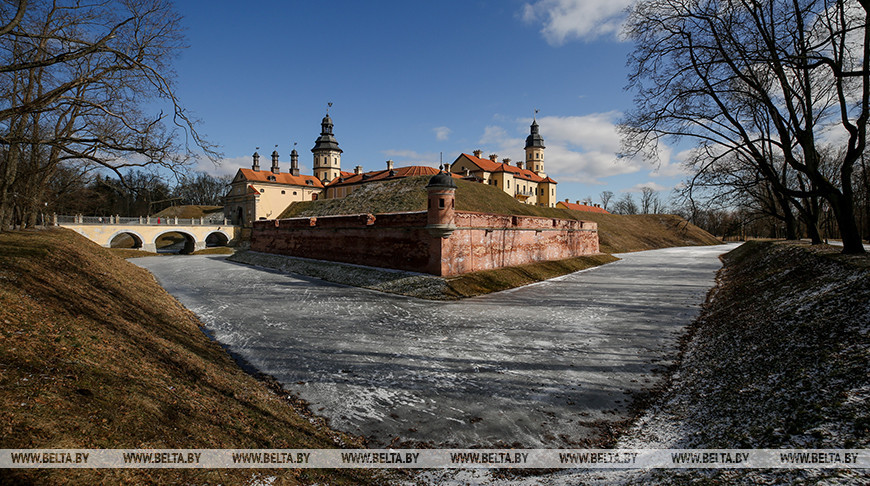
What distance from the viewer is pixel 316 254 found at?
29.2 metres

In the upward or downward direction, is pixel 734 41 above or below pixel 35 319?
above

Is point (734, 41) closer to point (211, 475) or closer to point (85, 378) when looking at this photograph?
point (211, 475)

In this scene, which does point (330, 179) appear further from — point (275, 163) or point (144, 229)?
point (144, 229)

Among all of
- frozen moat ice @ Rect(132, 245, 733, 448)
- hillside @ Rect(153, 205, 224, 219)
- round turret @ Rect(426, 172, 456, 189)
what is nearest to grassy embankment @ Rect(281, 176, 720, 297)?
frozen moat ice @ Rect(132, 245, 733, 448)

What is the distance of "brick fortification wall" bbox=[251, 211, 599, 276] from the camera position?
1978cm

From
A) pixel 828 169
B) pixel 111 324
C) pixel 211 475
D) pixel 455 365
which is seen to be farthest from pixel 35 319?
pixel 828 169

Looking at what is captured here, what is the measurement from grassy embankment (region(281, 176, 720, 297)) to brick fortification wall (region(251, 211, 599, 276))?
909 mm

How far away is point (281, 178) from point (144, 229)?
22.6m

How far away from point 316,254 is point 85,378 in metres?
25.3

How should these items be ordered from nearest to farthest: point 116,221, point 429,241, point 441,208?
1. point 441,208
2. point 429,241
3. point 116,221

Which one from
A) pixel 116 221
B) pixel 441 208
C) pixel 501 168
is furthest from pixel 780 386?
pixel 501 168

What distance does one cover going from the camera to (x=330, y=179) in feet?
238

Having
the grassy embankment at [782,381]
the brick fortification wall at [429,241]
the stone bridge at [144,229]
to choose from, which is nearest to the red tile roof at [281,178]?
the stone bridge at [144,229]

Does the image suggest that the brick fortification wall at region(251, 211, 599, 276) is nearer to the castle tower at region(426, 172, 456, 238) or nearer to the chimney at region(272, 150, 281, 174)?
the castle tower at region(426, 172, 456, 238)
